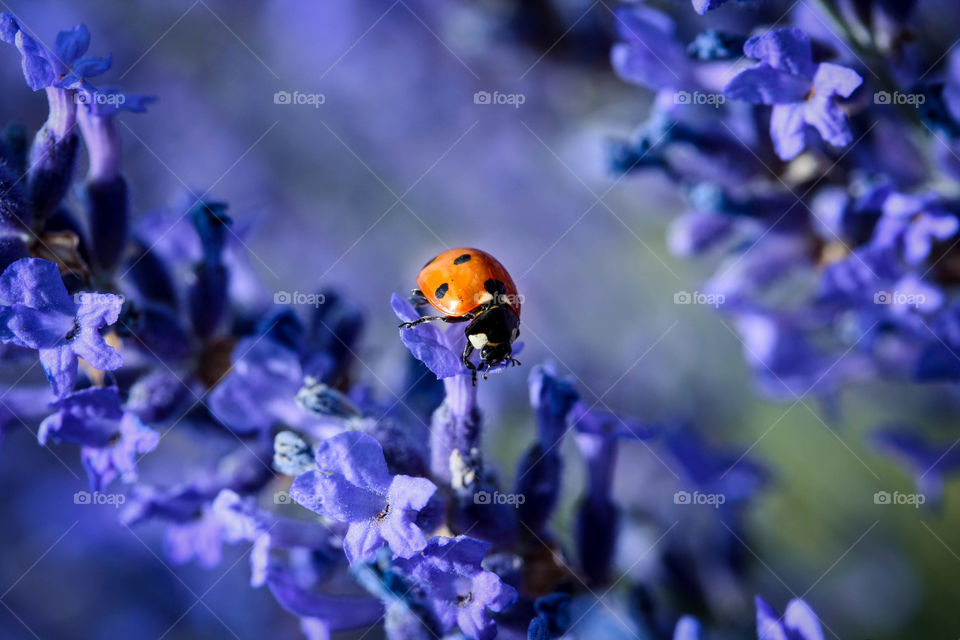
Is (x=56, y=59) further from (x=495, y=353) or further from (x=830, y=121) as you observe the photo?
(x=830, y=121)

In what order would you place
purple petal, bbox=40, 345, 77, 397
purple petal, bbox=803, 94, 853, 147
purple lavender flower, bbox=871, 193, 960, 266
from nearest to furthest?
purple petal, bbox=40, 345, 77, 397
purple petal, bbox=803, 94, 853, 147
purple lavender flower, bbox=871, 193, 960, 266

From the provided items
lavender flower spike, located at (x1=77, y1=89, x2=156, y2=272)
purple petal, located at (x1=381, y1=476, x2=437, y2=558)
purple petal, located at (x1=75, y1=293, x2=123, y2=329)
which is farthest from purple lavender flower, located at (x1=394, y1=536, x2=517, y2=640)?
lavender flower spike, located at (x1=77, y1=89, x2=156, y2=272)

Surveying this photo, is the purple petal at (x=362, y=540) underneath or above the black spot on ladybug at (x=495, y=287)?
underneath

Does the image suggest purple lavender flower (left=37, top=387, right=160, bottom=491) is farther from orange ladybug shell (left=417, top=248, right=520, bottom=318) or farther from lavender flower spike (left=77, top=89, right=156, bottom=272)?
orange ladybug shell (left=417, top=248, right=520, bottom=318)

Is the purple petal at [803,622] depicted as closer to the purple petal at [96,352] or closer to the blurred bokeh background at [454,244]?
the blurred bokeh background at [454,244]

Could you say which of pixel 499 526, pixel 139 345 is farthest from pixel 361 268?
pixel 499 526

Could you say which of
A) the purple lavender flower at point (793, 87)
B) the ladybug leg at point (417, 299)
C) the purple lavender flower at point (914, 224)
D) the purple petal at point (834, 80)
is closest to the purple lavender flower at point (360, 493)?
the ladybug leg at point (417, 299)
